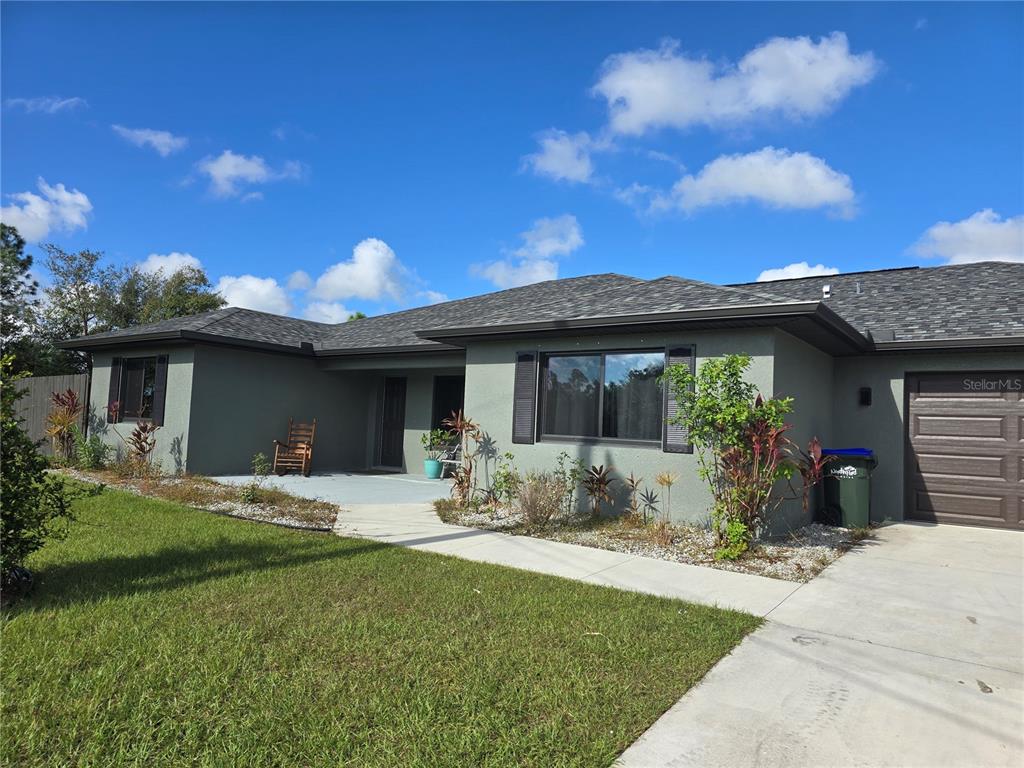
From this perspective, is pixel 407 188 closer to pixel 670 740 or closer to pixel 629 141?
pixel 629 141

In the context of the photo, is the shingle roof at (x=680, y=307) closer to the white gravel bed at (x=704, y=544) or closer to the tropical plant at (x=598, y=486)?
the tropical plant at (x=598, y=486)

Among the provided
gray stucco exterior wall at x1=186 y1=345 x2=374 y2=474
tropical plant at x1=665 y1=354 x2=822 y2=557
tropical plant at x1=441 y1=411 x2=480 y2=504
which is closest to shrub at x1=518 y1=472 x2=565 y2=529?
tropical plant at x1=441 y1=411 x2=480 y2=504

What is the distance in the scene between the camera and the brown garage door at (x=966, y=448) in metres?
7.93

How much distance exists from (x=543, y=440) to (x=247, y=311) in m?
10.2

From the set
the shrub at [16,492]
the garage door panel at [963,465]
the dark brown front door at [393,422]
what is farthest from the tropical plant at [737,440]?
the dark brown front door at [393,422]

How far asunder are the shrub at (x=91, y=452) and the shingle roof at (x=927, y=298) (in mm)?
13902

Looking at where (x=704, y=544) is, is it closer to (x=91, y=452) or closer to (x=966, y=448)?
(x=966, y=448)

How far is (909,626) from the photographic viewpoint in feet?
13.7

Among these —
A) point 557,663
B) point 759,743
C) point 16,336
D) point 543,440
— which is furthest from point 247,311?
point 16,336

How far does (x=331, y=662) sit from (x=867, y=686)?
2.99 metres

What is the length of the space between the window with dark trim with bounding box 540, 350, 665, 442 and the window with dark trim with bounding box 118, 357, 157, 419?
8.81 m

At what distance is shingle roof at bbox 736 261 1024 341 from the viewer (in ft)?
27.2

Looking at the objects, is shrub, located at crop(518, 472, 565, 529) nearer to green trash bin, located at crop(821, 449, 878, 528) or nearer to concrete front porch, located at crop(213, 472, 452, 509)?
concrete front porch, located at crop(213, 472, 452, 509)

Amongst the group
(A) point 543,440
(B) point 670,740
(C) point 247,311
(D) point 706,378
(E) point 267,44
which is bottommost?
(B) point 670,740
